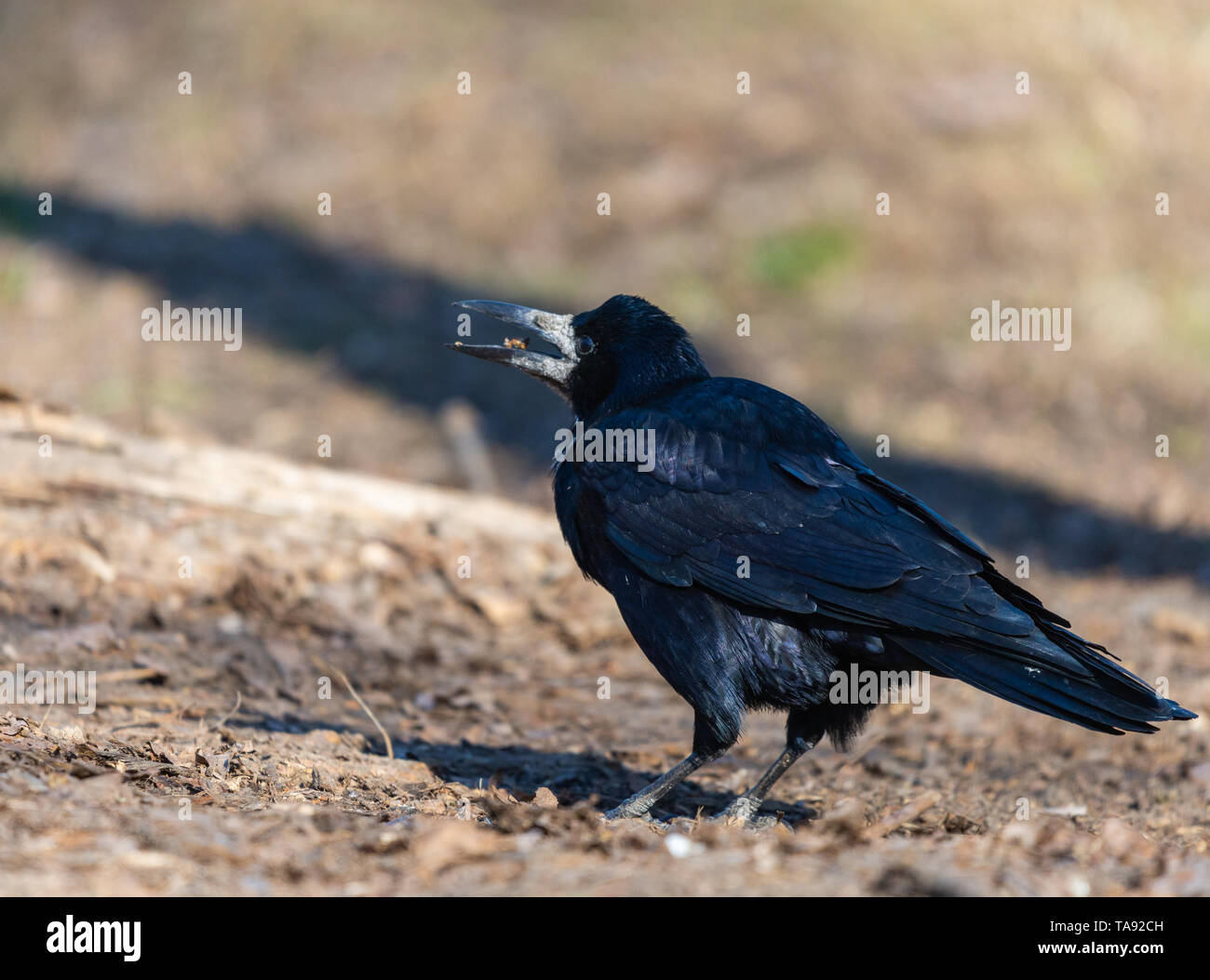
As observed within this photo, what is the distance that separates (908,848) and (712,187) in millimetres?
9320

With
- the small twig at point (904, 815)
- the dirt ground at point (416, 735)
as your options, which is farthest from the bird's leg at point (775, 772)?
the small twig at point (904, 815)

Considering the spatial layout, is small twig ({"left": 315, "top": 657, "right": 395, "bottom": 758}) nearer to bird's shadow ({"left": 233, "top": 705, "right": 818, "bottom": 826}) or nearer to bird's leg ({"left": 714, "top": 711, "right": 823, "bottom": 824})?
bird's shadow ({"left": 233, "top": 705, "right": 818, "bottom": 826})

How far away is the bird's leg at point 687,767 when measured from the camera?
404 centimetres

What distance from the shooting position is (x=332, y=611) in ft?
19.9

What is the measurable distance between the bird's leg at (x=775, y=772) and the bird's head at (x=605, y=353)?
4.58ft

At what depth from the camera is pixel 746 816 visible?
13.6 ft

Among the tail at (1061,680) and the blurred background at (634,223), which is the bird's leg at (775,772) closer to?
the tail at (1061,680)

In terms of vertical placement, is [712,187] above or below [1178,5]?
below

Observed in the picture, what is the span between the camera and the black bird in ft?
12.3

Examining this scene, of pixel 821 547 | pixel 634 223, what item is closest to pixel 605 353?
pixel 821 547

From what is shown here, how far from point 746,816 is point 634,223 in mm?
8214
